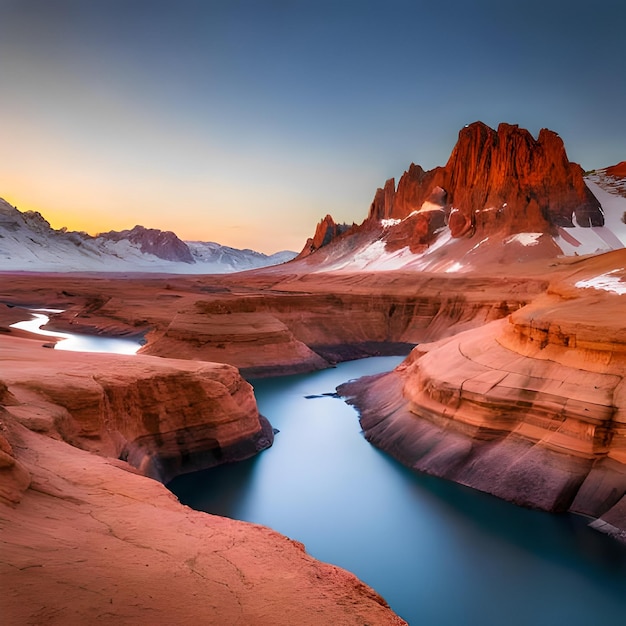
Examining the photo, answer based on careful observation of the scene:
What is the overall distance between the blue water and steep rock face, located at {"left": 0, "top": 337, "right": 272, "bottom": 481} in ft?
2.93

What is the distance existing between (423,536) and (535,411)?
5183mm

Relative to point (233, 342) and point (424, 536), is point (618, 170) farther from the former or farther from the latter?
point (424, 536)

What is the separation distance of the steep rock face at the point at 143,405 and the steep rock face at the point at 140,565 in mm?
3987

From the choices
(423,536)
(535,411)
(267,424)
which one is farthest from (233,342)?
(423,536)

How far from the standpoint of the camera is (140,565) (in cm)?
532

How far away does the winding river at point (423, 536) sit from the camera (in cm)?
1091

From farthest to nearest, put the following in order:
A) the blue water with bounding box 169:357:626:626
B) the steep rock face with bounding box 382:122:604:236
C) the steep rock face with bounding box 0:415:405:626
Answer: the steep rock face with bounding box 382:122:604:236 → the blue water with bounding box 169:357:626:626 → the steep rock face with bounding box 0:415:405:626

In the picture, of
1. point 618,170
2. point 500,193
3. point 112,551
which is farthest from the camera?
point 618,170

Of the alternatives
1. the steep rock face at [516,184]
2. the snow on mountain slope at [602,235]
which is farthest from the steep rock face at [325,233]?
the snow on mountain slope at [602,235]

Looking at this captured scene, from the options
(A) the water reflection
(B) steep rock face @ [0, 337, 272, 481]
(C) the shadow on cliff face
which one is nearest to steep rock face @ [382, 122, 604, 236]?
(A) the water reflection

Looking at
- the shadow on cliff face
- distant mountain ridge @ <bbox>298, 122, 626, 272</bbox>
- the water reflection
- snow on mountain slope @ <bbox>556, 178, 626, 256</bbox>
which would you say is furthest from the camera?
distant mountain ridge @ <bbox>298, 122, 626, 272</bbox>

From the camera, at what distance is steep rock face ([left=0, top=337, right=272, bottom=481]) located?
12.4m

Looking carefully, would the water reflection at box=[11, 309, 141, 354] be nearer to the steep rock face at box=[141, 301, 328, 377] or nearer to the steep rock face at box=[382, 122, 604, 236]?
the steep rock face at box=[141, 301, 328, 377]

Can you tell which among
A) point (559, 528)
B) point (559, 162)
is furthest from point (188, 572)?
point (559, 162)
